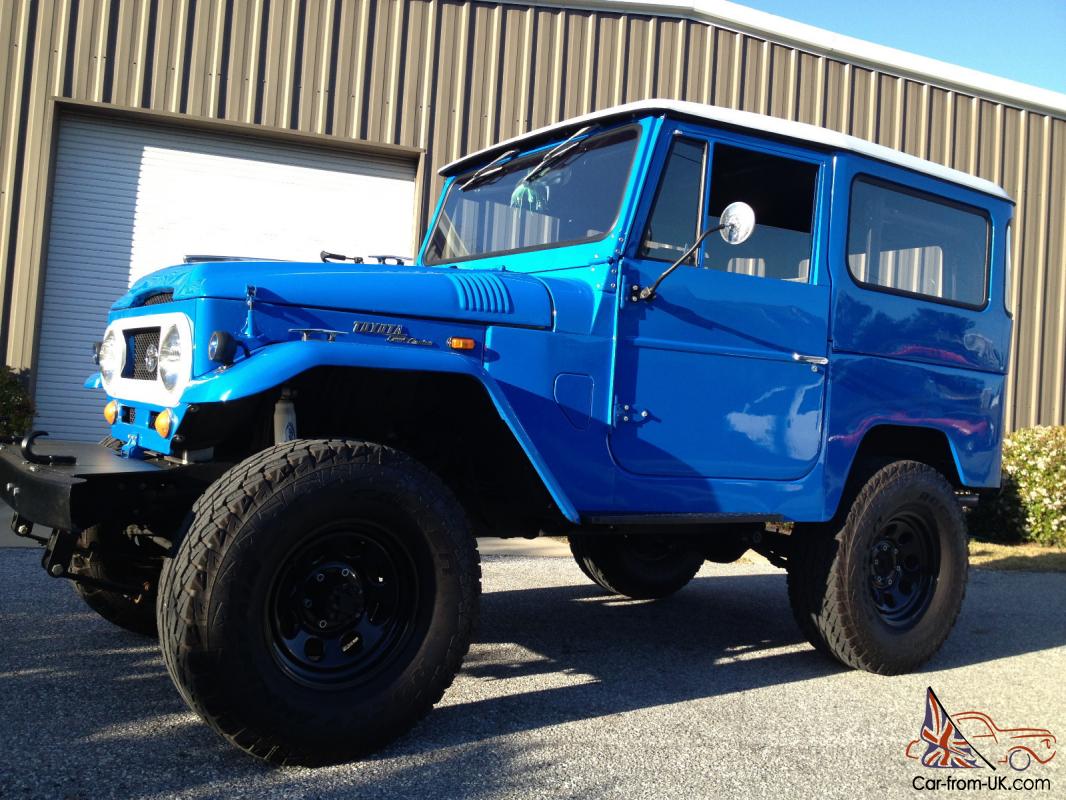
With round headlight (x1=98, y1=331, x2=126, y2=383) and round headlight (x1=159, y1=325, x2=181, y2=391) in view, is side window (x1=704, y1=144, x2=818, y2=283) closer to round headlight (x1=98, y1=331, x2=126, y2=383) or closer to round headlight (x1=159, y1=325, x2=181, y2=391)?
round headlight (x1=159, y1=325, x2=181, y2=391)

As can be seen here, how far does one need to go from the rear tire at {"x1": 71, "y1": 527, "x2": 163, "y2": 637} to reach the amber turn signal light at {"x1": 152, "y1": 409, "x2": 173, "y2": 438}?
63cm

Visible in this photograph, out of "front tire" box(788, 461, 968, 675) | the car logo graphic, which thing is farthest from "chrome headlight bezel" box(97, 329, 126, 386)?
the car logo graphic

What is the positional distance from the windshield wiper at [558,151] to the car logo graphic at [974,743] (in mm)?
2758

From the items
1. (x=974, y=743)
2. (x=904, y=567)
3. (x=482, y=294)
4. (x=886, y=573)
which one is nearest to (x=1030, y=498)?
(x=904, y=567)

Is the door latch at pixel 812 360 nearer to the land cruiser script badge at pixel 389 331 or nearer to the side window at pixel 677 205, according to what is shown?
the side window at pixel 677 205

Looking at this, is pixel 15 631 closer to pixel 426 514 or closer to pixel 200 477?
pixel 200 477

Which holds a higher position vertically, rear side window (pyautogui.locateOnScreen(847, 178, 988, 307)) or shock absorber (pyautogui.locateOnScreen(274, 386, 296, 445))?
rear side window (pyautogui.locateOnScreen(847, 178, 988, 307))

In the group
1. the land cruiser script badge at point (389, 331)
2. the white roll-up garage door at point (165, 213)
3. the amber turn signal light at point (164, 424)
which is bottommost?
the amber turn signal light at point (164, 424)

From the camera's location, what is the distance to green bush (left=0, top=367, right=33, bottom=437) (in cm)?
852

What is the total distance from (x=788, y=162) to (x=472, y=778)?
292cm

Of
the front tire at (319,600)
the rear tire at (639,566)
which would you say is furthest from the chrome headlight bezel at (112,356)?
the rear tire at (639,566)

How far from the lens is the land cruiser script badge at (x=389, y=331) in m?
3.17

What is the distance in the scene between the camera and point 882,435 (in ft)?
15.6

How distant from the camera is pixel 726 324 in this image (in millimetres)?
3965
